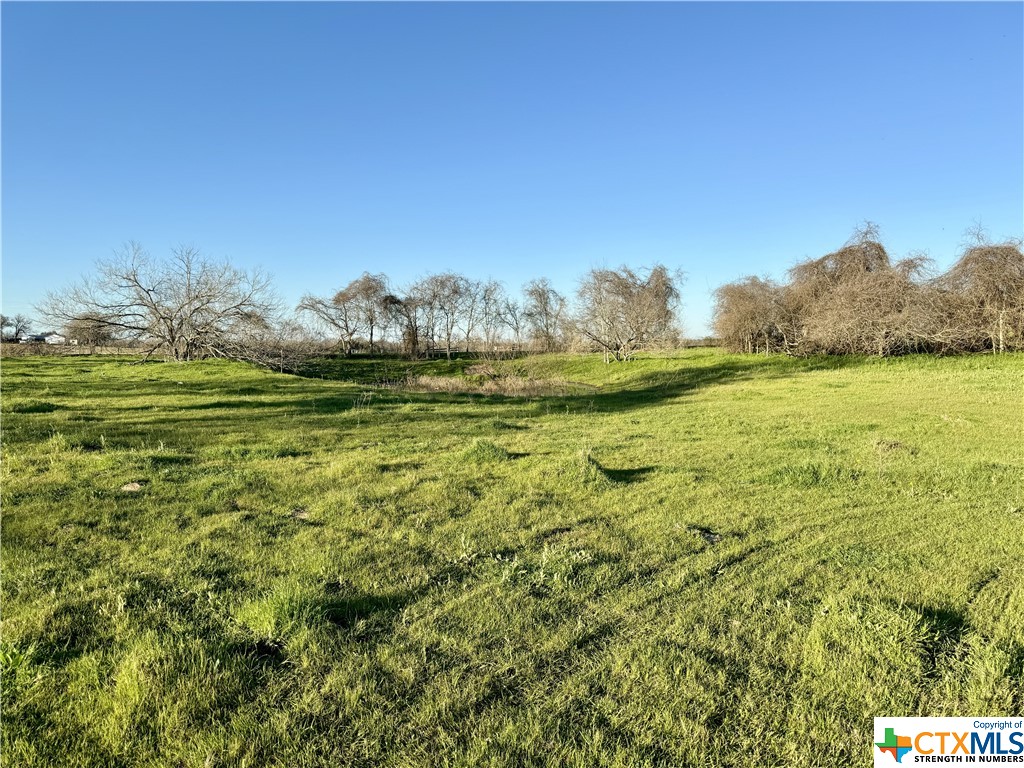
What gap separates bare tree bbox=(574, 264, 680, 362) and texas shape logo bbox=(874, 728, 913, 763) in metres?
42.6

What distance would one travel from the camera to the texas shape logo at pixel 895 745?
2.58 meters

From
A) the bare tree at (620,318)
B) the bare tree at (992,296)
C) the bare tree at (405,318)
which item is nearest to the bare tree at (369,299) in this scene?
the bare tree at (405,318)

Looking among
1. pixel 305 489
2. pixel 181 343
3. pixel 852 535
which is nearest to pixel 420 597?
pixel 305 489

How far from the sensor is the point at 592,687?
2.92m

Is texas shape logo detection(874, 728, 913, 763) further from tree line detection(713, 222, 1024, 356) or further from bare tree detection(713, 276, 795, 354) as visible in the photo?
bare tree detection(713, 276, 795, 354)

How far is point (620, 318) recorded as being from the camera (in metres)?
46.2

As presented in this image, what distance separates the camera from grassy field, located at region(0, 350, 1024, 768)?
2594 millimetres

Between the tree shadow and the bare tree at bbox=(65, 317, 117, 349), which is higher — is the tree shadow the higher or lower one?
the lower one

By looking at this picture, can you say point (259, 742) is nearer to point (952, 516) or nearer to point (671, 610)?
point (671, 610)

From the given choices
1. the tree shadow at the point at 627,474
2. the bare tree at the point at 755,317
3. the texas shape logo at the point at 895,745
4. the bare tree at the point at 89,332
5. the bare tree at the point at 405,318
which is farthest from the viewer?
the bare tree at the point at 405,318

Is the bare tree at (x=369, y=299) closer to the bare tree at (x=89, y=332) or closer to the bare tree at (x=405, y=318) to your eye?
the bare tree at (x=405, y=318)

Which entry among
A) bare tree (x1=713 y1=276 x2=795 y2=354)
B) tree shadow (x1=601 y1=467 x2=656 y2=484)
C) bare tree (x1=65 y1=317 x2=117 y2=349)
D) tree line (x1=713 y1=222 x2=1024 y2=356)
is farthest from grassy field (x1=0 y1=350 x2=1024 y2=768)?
bare tree (x1=713 y1=276 x2=795 y2=354)

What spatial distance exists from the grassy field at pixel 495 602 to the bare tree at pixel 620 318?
123ft

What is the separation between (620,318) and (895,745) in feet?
147
